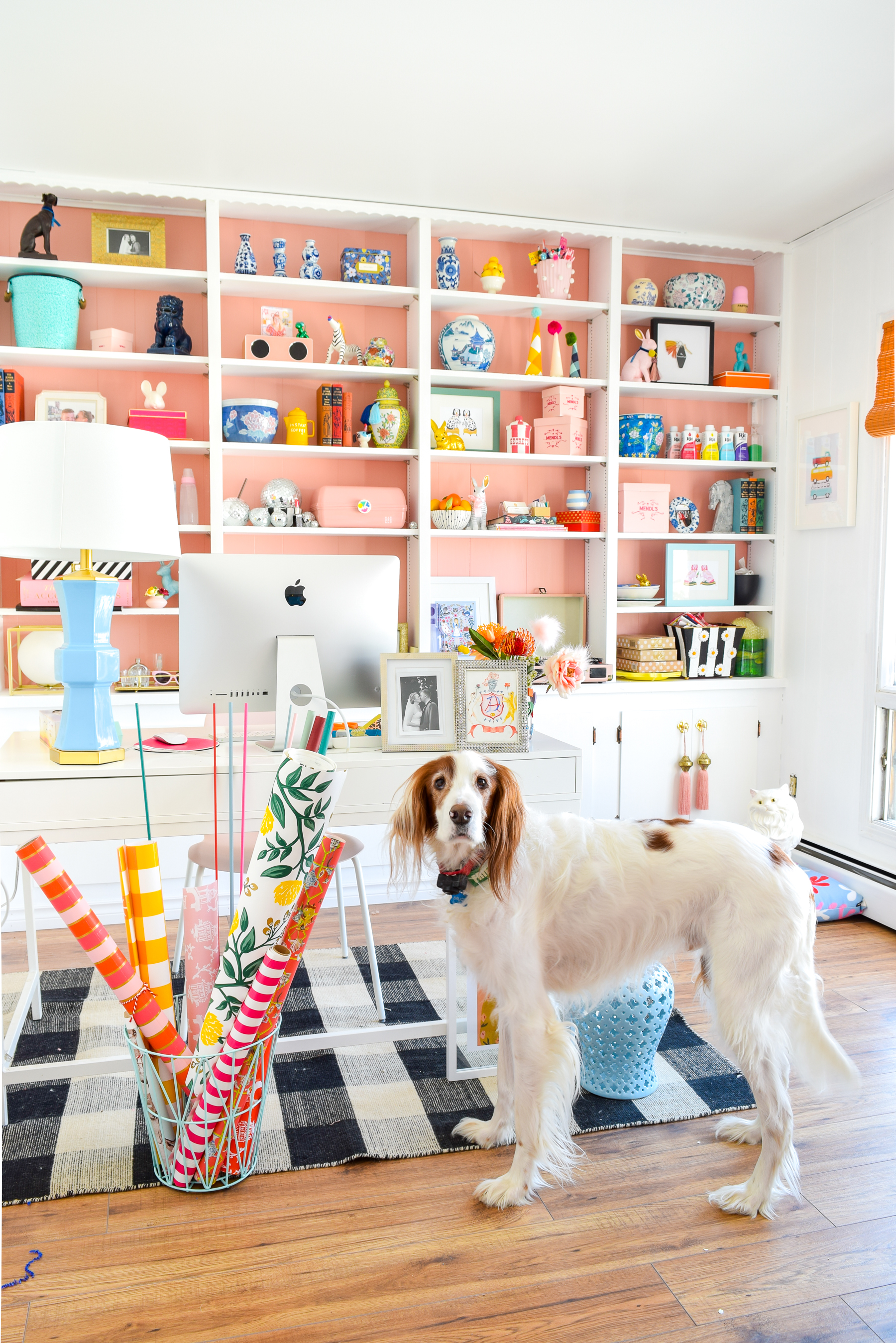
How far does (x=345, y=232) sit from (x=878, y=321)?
202 centimetres

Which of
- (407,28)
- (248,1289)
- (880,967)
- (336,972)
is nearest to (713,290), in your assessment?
(407,28)

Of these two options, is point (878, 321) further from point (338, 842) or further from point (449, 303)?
point (338, 842)

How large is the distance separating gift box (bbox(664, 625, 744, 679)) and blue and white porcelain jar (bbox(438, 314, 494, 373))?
1.33 m

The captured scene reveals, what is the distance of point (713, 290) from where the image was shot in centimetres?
387

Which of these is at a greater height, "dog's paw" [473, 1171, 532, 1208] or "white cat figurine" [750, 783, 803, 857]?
"white cat figurine" [750, 783, 803, 857]

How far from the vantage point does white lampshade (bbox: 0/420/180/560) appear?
5.93ft

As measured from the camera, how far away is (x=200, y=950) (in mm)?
1896

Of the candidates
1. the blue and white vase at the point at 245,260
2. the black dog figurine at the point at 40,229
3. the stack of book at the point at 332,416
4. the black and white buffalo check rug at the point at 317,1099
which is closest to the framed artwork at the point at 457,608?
the stack of book at the point at 332,416

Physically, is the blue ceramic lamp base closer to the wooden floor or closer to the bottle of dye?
the wooden floor

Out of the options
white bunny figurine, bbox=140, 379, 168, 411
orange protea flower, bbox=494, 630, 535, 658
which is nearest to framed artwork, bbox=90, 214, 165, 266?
white bunny figurine, bbox=140, 379, 168, 411

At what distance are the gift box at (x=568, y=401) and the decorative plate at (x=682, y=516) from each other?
0.56 m

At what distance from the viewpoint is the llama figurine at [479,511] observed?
12.1 ft

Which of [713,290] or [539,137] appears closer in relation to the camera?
[539,137]

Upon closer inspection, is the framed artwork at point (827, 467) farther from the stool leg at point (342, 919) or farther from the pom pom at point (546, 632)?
the stool leg at point (342, 919)
